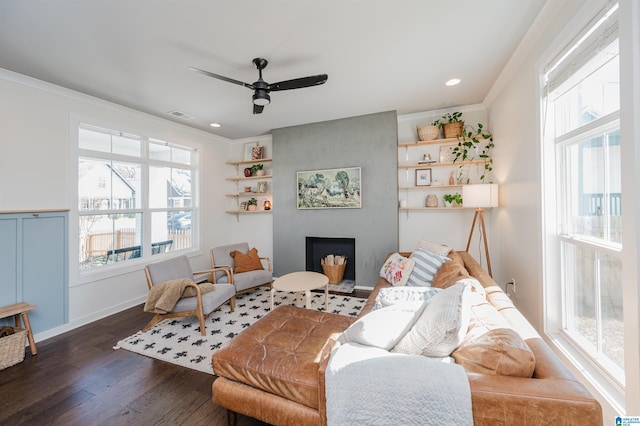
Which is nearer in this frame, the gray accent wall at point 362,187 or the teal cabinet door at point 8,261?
the teal cabinet door at point 8,261

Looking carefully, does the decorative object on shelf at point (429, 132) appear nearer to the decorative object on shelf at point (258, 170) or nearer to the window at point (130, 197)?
the decorative object on shelf at point (258, 170)

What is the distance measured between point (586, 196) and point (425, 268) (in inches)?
54.0

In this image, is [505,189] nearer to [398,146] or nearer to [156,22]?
[398,146]

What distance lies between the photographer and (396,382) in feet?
3.46

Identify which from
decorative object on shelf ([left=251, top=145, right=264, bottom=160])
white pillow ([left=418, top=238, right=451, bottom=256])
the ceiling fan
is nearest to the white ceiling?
the ceiling fan

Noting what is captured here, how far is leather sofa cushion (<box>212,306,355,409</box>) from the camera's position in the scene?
1.35 m

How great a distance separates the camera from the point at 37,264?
106 inches

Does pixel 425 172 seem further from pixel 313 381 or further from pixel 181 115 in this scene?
pixel 181 115

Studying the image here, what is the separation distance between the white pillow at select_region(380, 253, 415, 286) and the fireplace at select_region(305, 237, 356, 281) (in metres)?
1.22

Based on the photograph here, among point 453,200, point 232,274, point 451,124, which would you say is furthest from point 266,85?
point 453,200

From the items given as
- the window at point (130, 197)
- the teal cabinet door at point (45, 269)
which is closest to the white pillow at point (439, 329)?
the teal cabinet door at point (45, 269)

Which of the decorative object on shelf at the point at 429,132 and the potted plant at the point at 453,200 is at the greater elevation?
the decorative object on shelf at the point at 429,132

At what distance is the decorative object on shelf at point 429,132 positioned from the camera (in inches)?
145

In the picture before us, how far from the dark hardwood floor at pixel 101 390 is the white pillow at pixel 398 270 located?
1.83 metres
